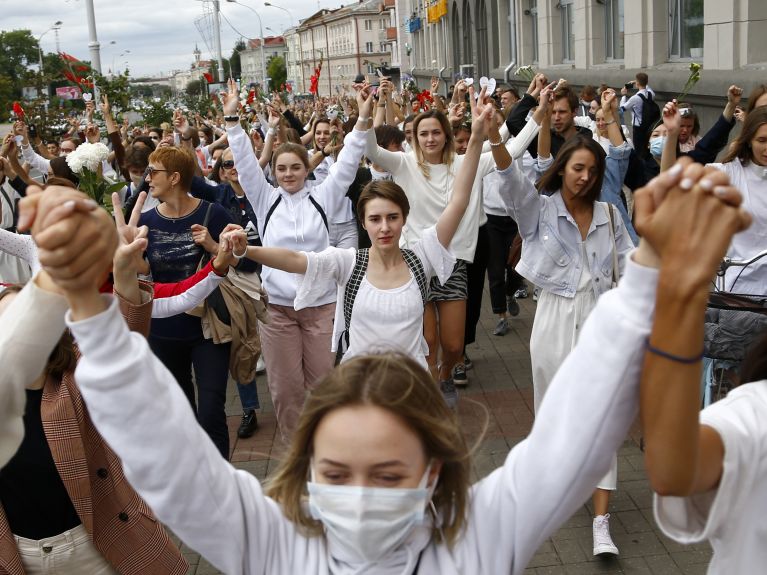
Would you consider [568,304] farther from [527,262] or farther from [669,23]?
[669,23]

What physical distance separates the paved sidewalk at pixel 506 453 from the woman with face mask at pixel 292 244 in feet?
1.75

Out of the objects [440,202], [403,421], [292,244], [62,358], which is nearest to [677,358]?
[403,421]

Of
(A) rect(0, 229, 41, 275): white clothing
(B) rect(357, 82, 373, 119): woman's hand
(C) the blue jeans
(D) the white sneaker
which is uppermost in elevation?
(B) rect(357, 82, 373, 119): woman's hand

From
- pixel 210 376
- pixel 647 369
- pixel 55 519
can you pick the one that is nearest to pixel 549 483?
pixel 647 369

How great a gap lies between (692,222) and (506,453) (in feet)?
15.1

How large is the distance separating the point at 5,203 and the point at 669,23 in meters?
11.3

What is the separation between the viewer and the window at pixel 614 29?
58.7 feet

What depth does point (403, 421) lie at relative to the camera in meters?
1.83

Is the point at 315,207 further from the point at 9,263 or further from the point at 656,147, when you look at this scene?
the point at 9,263

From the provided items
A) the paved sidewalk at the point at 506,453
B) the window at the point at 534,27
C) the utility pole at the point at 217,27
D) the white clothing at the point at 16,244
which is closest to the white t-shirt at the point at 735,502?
the paved sidewalk at the point at 506,453

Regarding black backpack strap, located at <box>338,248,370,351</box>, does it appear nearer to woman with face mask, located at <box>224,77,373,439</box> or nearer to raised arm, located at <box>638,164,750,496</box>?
woman with face mask, located at <box>224,77,373,439</box>

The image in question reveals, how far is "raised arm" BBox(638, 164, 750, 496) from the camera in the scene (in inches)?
53.2

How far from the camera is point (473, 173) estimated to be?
16.5ft

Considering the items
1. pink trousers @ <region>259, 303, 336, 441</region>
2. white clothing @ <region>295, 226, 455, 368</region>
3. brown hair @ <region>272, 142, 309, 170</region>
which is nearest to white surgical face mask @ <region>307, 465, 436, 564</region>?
white clothing @ <region>295, 226, 455, 368</region>
